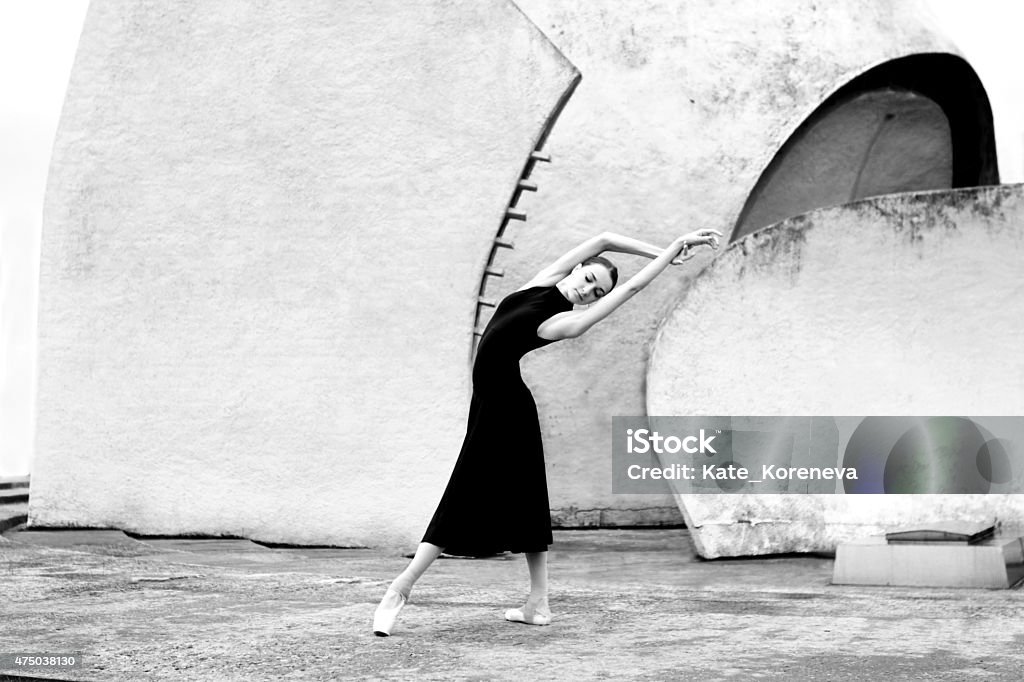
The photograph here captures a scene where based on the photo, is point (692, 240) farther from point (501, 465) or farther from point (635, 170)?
point (635, 170)

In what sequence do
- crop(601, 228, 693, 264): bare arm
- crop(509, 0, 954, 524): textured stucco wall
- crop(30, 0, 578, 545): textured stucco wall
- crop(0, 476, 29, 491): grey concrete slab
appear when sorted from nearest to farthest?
1. crop(601, 228, 693, 264): bare arm
2. crop(30, 0, 578, 545): textured stucco wall
3. crop(509, 0, 954, 524): textured stucco wall
4. crop(0, 476, 29, 491): grey concrete slab

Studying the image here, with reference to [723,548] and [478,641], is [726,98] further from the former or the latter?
[478,641]

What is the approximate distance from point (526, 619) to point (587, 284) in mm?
1288

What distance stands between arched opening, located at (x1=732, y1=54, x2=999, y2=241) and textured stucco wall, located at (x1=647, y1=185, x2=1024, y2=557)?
8.85 feet

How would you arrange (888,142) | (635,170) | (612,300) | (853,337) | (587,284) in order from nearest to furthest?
(612,300) < (587,284) < (853,337) < (635,170) < (888,142)

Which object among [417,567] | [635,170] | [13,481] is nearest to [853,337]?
[635,170]

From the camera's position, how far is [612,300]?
15.0 ft

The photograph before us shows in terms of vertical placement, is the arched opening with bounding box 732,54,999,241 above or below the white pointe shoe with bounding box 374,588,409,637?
above

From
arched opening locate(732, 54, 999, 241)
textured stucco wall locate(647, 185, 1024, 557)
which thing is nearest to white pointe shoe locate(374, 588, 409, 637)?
textured stucco wall locate(647, 185, 1024, 557)

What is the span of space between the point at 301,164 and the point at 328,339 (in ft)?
3.92

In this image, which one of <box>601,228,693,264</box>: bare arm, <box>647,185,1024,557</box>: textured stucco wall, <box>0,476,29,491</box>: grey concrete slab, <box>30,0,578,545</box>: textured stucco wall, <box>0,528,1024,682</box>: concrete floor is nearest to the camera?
<box>0,528,1024,682</box>: concrete floor

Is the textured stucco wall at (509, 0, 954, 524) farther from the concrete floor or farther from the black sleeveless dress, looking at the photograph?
the black sleeveless dress

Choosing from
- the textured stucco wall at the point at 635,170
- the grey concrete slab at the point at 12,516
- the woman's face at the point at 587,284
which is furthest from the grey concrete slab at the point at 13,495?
the woman's face at the point at 587,284

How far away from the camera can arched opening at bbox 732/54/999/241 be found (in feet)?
35.5
